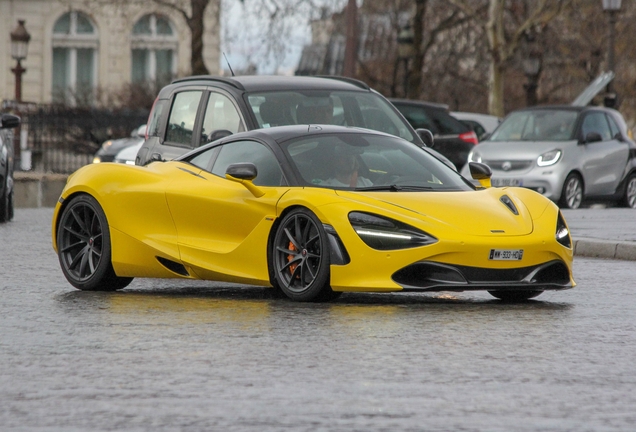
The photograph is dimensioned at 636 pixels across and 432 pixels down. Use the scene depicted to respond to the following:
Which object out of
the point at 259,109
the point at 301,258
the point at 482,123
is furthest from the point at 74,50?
the point at 301,258

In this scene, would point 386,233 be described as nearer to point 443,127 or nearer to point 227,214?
point 227,214

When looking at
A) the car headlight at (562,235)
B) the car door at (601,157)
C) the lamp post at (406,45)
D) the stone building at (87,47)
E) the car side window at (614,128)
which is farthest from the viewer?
the stone building at (87,47)

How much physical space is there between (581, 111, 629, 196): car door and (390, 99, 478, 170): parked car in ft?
7.60

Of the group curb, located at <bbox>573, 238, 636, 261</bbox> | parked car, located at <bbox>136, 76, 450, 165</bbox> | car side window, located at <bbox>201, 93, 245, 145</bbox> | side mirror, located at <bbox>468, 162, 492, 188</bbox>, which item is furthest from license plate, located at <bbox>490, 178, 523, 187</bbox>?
side mirror, located at <bbox>468, 162, 492, 188</bbox>

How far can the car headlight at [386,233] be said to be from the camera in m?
8.97

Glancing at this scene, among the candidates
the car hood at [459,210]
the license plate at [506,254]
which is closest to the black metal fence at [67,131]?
the car hood at [459,210]

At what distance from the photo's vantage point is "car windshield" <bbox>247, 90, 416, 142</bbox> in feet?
43.4

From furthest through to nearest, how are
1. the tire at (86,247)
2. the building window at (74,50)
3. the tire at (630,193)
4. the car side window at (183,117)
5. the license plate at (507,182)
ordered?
the building window at (74,50), the tire at (630,193), the license plate at (507,182), the car side window at (183,117), the tire at (86,247)

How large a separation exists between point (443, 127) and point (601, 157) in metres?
3.10

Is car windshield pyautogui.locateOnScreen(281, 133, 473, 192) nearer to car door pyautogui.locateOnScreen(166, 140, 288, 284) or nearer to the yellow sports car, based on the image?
the yellow sports car

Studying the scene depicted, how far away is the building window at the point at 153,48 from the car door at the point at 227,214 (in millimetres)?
43821

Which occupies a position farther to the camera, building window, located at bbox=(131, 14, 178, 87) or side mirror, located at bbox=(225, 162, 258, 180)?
building window, located at bbox=(131, 14, 178, 87)

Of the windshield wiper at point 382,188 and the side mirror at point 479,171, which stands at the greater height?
the side mirror at point 479,171

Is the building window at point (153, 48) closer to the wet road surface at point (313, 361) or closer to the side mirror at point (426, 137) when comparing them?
the side mirror at point (426, 137)
